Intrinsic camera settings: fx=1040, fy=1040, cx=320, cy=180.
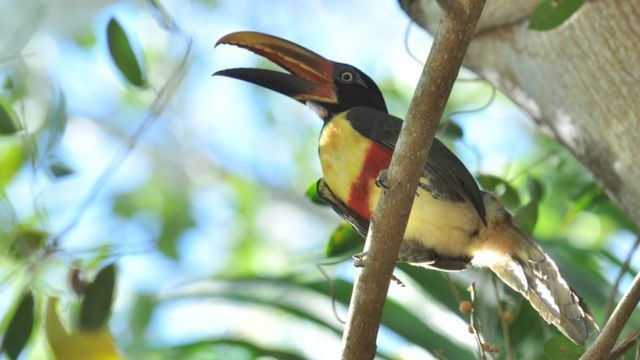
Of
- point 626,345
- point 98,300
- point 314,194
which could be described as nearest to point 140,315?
point 314,194

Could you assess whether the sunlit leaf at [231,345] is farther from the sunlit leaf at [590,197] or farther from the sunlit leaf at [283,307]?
the sunlit leaf at [590,197]

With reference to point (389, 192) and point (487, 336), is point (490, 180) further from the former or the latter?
point (389, 192)

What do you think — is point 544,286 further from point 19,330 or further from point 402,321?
point 19,330

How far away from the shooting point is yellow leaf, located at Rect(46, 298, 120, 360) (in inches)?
86.5

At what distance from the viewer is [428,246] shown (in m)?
3.27

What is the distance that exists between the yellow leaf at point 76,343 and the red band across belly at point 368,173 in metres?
1.10

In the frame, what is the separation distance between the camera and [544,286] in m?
3.02

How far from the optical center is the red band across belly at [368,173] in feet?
10.3

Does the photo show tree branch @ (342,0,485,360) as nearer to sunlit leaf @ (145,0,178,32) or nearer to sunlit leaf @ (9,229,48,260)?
sunlit leaf @ (145,0,178,32)

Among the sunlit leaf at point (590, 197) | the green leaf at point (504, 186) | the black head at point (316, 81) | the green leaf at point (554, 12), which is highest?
the black head at point (316, 81)

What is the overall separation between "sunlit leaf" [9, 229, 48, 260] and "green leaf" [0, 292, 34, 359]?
281mm

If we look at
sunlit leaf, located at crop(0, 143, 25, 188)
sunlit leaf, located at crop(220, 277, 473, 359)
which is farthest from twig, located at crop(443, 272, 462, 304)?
sunlit leaf, located at crop(0, 143, 25, 188)

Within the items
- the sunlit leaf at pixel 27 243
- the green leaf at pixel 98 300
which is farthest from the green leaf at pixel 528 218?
the sunlit leaf at pixel 27 243

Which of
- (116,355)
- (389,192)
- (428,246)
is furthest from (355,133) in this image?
(116,355)
